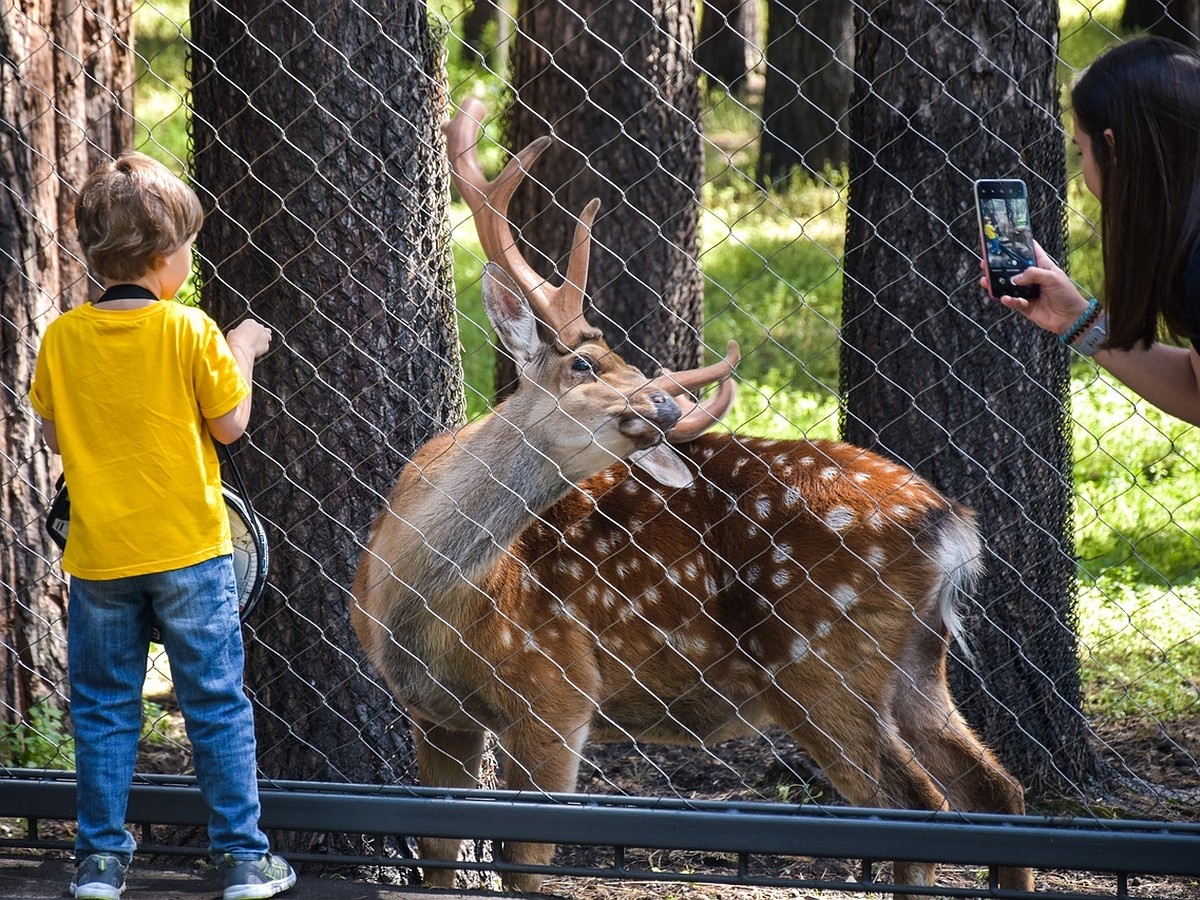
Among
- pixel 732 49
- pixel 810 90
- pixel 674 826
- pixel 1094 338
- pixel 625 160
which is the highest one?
pixel 732 49

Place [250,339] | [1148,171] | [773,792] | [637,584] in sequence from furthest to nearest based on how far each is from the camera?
[773,792]
[637,584]
[250,339]
[1148,171]

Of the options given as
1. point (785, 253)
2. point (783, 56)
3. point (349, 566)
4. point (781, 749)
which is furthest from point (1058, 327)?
point (783, 56)

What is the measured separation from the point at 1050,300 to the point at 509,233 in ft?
5.72

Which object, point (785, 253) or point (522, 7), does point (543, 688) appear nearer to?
point (522, 7)

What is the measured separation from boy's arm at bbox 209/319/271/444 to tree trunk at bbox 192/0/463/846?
0.79 metres

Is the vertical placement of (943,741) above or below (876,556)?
below

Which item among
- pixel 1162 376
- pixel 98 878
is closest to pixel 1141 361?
pixel 1162 376

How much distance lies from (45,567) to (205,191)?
1523 mm

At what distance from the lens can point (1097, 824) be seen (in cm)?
306

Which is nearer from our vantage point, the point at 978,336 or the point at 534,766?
the point at 534,766

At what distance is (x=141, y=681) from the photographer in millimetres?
3029

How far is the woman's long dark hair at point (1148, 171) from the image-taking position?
93.8 inches

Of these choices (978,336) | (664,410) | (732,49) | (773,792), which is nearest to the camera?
(664,410)

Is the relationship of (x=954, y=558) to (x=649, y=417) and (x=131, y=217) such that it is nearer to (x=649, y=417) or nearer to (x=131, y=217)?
(x=649, y=417)
